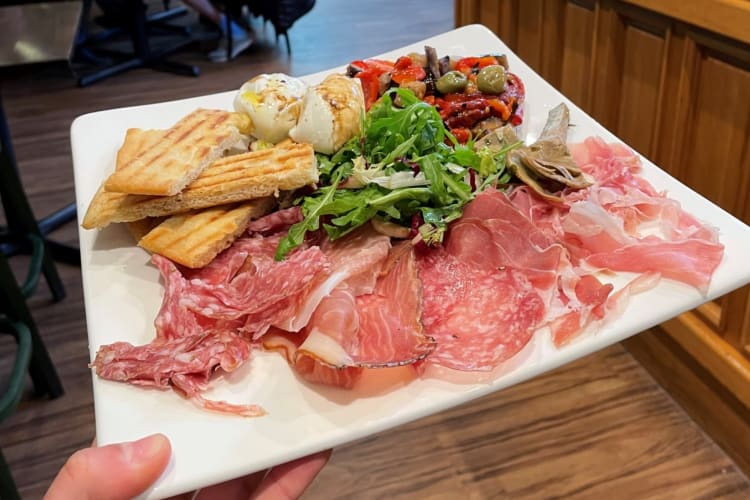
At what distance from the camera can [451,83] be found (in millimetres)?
1595

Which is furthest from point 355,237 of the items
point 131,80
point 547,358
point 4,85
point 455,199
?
point 4,85

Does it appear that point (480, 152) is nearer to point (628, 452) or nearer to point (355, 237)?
point (355, 237)

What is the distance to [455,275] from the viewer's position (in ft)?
3.74

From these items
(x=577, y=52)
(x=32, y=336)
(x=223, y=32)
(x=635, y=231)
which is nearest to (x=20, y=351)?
(x=32, y=336)

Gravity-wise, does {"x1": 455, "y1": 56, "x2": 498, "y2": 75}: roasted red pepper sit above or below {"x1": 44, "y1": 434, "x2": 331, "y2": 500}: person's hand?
above

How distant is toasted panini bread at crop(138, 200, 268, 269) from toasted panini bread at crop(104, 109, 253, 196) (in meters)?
0.06

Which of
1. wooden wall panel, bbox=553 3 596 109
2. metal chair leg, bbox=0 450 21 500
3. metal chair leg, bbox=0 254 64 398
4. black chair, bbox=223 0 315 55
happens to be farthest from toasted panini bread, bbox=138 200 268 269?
black chair, bbox=223 0 315 55

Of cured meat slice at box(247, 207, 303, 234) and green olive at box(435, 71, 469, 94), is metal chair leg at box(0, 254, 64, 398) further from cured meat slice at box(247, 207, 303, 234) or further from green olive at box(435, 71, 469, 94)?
green olive at box(435, 71, 469, 94)

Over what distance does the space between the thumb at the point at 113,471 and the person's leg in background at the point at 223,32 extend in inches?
207

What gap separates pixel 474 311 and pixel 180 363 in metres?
0.43

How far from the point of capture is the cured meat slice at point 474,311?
0.99m

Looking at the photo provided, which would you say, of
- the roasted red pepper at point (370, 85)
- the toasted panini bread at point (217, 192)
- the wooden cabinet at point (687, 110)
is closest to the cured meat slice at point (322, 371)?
the toasted panini bread at point (217, 192)

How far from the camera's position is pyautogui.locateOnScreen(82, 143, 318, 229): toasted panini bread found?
4.09 ft

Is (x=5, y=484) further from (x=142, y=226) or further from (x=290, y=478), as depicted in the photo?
(x=290, y=478)
